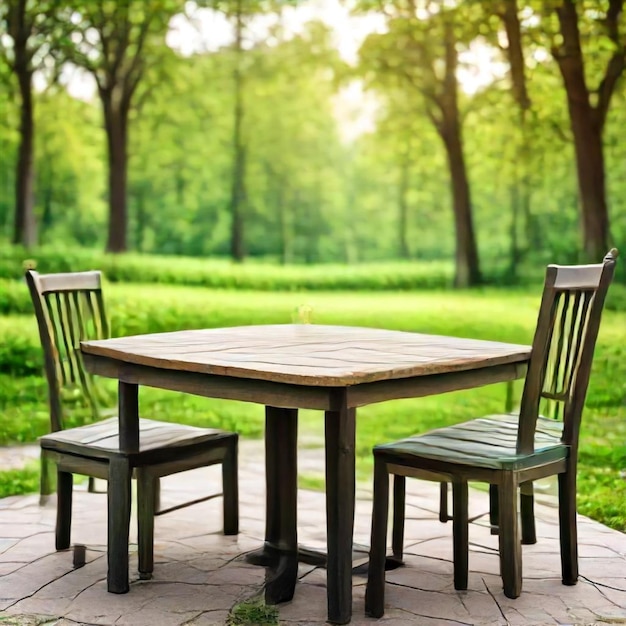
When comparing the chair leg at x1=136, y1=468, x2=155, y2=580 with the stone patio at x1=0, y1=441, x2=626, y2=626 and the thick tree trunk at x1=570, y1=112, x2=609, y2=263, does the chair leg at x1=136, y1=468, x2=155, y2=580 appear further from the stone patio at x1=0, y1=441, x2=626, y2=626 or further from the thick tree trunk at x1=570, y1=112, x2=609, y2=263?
the thick tree trunk at x1=570, y1=112, x2=609, y2=263

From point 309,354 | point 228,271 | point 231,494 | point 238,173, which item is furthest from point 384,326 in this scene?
point 309,354

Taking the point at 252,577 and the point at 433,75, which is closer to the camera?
the point at 252,577

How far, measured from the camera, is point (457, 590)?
11.8 ft

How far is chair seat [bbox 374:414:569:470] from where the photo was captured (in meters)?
3.38

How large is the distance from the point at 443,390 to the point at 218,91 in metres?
6.33

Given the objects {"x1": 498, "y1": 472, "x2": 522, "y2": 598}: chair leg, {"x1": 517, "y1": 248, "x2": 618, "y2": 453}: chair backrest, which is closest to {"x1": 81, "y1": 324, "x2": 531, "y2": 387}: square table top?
{"x1": 517, "y1": 248, "x2": 618, "y2": 453}: chair backrest

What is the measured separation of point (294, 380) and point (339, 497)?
394 mm

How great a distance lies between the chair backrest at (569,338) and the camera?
3.41 metres

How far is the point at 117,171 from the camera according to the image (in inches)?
364

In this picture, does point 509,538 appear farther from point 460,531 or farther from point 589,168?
point 589,168

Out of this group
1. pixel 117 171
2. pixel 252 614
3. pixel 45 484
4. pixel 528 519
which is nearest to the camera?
pixel 252 614

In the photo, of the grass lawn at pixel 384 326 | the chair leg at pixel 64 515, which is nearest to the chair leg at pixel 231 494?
the chair leg at pixel 64 515

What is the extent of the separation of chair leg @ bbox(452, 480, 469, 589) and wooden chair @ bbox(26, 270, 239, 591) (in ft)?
3.15

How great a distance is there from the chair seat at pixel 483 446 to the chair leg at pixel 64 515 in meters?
1.22
